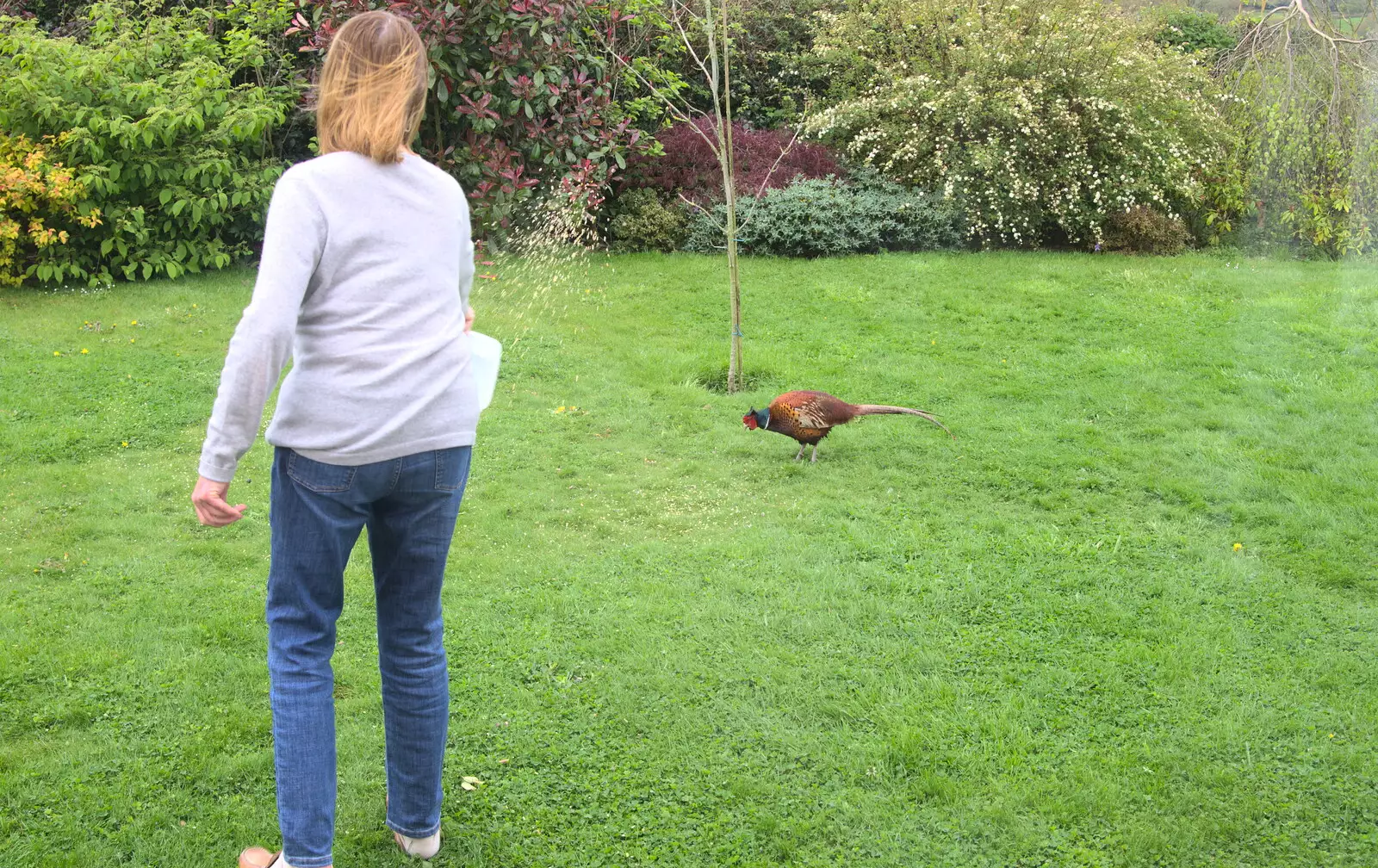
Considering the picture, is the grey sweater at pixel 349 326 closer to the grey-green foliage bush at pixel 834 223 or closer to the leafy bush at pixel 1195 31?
the grey-green foliage bush at pixel 834 223

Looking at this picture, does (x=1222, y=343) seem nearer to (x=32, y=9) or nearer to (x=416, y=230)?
(x=416, y=230)

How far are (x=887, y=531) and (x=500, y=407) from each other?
2.62 metres

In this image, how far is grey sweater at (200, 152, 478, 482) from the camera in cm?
198

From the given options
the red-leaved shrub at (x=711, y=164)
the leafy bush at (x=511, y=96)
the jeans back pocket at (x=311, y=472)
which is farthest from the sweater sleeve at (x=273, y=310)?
the red-leaved shrub at (x=711, y=164)

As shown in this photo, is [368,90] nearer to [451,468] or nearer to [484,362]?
[484,362]

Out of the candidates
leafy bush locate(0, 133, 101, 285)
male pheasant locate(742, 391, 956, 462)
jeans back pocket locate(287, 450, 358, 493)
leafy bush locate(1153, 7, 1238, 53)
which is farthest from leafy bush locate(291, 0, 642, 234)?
leafy bush locate(1153, 7, 1238, 53)

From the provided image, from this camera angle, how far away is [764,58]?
1205 centimetres

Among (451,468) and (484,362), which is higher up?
(484,362)

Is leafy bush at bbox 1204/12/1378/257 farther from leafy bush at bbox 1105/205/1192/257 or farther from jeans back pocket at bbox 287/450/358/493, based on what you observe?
jeans back pocket at bbox 287/450/358/493

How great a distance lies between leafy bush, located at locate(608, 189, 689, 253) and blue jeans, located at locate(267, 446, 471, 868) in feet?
26.3

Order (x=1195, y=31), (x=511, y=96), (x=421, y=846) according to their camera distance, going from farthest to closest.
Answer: (x=1195, y=31) → (x=511, y=96) → (x=421, y=846)

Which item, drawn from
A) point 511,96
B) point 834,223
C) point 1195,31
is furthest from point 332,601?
point 1195,31

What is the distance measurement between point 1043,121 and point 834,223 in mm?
2145

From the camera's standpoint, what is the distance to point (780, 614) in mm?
3934
